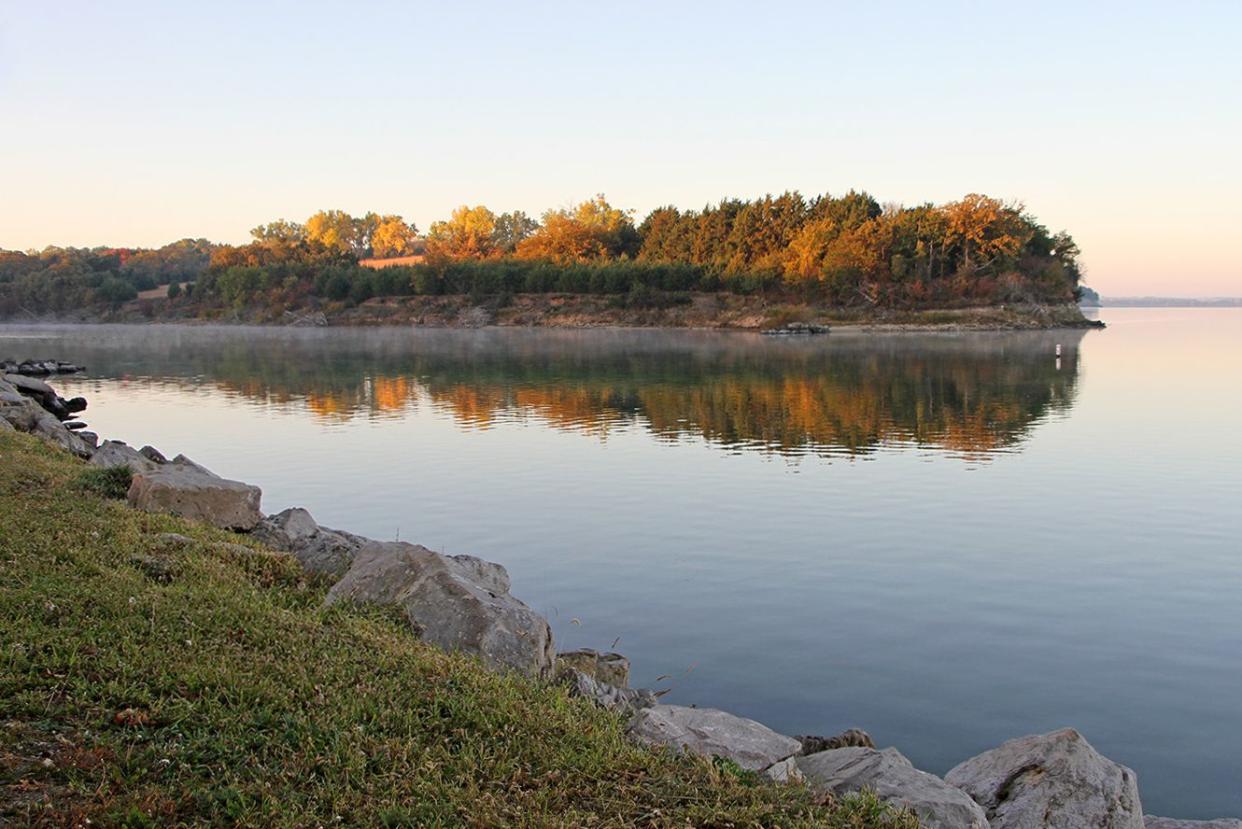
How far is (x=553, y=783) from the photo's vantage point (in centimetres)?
625

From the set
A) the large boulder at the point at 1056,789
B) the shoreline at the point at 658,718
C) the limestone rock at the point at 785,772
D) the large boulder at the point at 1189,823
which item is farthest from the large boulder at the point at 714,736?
the large boulder at the point at 1189,823

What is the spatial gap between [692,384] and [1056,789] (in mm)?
41968

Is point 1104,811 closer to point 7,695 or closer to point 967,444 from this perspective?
point 7,695

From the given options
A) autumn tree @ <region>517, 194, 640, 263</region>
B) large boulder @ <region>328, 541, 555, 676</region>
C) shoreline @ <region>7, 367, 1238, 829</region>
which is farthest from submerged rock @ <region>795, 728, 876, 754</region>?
autumn tree @ <region>517, 194, 640, 263</region>

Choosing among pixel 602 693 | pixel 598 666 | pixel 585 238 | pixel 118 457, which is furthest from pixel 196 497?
pixel 585 238

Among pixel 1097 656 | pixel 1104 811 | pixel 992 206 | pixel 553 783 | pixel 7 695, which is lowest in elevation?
pixel 1097 656

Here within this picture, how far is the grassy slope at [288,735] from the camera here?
5648mm

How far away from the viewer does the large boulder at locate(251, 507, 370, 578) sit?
12.6m

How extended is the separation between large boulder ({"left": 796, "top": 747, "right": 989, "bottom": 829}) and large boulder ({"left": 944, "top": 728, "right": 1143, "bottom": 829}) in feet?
1.70

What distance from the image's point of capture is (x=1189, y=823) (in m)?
7.65

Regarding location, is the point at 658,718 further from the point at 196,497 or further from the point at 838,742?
the point at 196,497

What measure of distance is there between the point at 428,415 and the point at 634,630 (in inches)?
1011

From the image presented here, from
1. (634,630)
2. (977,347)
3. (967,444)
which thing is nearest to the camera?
(634,630)

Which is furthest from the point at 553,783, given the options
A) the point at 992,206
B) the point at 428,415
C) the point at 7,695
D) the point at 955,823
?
the point at 992,206
